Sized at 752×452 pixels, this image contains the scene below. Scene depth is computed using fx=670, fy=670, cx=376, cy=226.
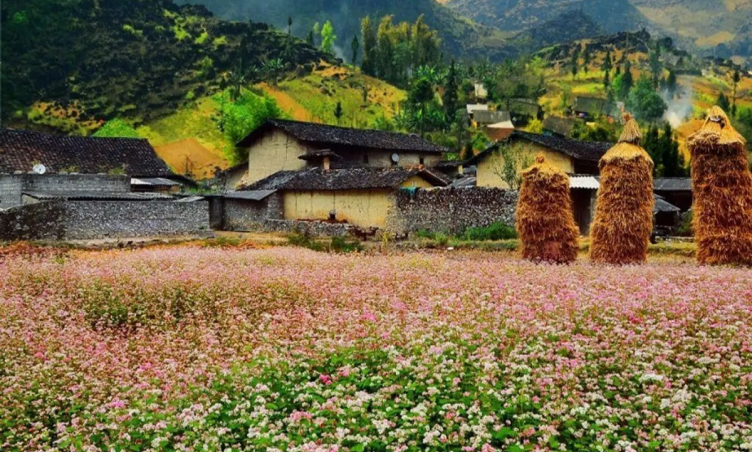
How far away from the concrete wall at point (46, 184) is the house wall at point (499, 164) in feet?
71.9

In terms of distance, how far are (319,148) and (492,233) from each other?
1918 cm

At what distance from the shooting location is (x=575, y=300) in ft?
31.1

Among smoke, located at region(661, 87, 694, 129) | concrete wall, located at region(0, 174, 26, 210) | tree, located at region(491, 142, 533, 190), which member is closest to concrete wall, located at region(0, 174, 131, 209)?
A: concrete wall, located at region(0, 174, 26, 210)

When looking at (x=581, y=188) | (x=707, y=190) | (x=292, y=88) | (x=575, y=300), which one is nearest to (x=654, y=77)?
(x=292, y=88)

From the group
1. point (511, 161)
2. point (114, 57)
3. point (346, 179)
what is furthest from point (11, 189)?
point (114, 57)

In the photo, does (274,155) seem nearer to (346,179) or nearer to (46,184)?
(346,179)

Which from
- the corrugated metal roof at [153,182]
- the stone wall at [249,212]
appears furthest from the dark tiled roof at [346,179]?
the corrugated metal roof at [153,182]

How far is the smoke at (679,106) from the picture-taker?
117938mm

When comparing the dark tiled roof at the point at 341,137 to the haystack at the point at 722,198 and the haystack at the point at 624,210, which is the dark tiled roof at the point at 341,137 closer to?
the haystack at the point at 624,210

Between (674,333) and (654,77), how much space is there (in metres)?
146

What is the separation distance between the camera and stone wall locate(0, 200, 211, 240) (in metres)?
25.6

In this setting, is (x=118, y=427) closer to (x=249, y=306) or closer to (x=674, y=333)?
(x=249, y=306)

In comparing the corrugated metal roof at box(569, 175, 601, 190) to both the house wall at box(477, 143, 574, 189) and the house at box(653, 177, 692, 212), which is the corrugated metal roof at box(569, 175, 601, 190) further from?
the house at box(653, 177, 692, 212)

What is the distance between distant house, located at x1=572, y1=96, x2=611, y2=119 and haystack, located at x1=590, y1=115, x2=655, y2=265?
308 ft
